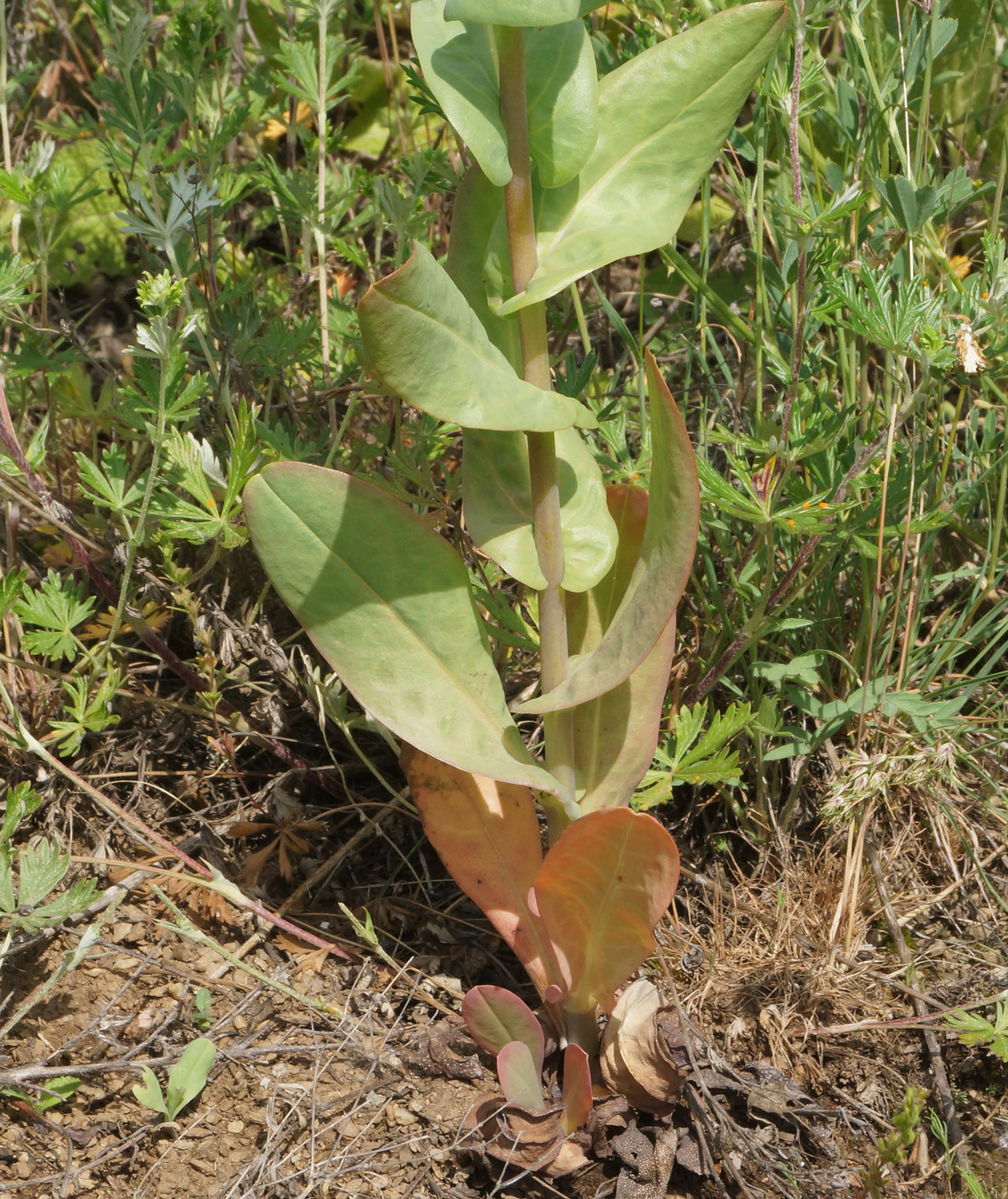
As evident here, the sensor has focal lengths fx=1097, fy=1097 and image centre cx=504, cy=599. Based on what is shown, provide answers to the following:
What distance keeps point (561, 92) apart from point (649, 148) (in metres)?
0.14

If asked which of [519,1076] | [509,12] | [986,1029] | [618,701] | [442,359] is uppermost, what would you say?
[509,12]

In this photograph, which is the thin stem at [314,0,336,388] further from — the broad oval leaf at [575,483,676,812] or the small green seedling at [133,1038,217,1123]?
the small green seedling at [133,1038,217,1123]

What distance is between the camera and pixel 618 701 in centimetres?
157

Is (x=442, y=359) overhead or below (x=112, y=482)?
overhead

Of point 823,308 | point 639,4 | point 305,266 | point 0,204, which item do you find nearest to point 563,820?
point 823,308

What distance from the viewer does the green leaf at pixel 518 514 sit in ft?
4.75

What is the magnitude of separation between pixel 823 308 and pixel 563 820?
2.74ft

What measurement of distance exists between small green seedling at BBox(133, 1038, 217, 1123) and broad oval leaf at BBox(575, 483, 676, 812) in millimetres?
678

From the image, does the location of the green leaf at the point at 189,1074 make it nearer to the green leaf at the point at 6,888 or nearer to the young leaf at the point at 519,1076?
the green leaf at the point at 6,888

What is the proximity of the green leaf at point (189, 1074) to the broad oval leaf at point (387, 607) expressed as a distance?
624mm

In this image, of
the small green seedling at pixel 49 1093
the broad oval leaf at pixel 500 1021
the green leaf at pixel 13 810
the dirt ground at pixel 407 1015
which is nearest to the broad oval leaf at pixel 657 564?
the broad oval leaf at pixel 500 1021

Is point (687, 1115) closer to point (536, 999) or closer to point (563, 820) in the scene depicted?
point (536, 999)

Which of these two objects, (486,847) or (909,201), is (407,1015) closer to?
(486,847)

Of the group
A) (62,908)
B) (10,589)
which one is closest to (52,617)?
(10,589)
